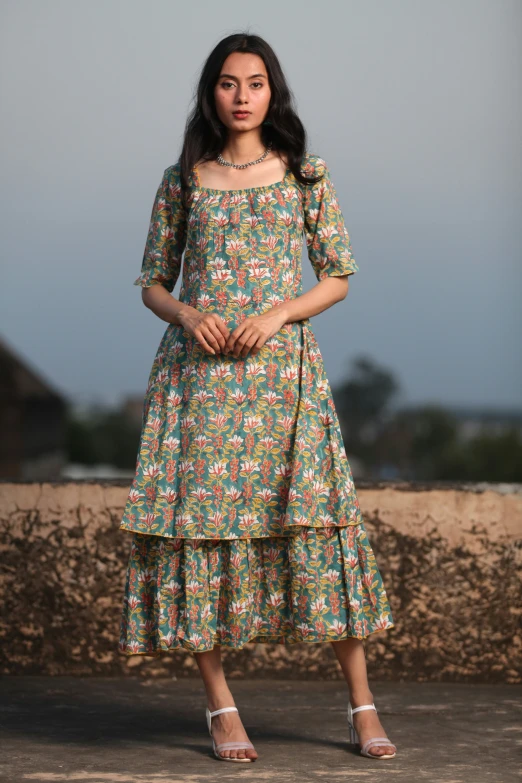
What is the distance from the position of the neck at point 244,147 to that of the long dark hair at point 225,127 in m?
0.03

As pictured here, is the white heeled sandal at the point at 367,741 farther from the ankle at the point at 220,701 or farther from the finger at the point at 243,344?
the finger at the point at 243,344

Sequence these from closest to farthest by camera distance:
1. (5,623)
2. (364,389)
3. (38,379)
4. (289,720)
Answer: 1. (289,720)
2. (5,623)
3. (38,379)
4. (364,389)

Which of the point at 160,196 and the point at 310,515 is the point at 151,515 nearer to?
the point at 310,515

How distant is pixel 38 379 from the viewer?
107 ft

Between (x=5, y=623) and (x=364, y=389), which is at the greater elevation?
(x=364, y=389)

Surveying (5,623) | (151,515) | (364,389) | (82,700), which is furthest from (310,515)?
(364,389)

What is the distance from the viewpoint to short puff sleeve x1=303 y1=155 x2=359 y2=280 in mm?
2826

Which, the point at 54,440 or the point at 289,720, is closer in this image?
the point at 289,720

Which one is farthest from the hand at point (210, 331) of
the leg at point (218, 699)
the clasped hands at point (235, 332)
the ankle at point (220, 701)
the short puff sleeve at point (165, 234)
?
the ankle at point (220, 701)

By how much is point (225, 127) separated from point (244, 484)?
0.86m

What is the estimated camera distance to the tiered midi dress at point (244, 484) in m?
2.67

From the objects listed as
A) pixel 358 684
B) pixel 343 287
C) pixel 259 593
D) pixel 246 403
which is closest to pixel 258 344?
pixel 246 403

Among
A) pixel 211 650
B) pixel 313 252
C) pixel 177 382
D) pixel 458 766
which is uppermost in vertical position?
pixel 313 252

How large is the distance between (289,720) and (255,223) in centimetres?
130
